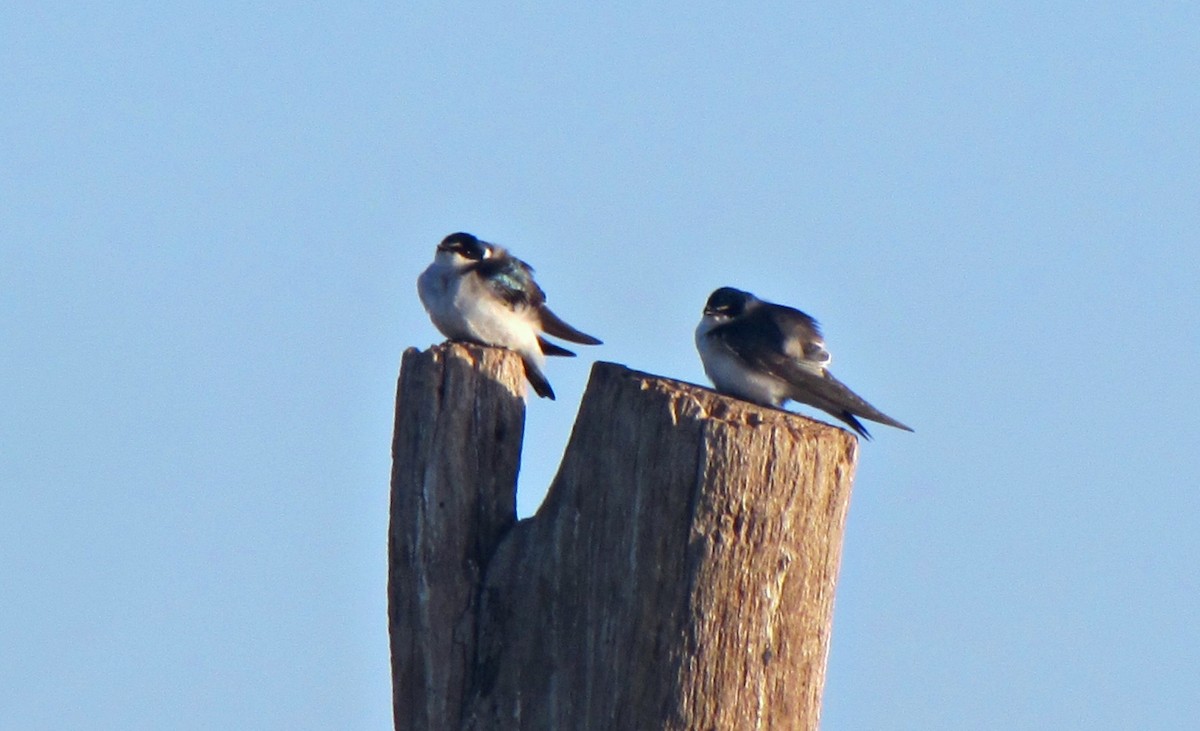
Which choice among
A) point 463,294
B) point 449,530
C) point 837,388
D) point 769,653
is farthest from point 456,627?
point 463,294

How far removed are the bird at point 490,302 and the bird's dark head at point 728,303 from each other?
1.41m

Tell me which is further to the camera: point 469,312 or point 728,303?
point 469,312

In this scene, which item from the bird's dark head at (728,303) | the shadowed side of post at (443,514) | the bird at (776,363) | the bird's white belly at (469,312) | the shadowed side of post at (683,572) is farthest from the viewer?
the bird's white belly at (469,312)

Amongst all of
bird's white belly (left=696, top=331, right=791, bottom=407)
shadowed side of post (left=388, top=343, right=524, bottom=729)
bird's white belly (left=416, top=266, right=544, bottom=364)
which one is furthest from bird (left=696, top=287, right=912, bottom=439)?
shadowed side of post (left=388, top=343, right=524, bottom=729)

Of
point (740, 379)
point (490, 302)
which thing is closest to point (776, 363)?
point (740, 379)

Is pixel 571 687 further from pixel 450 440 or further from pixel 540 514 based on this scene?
pixel 450 440

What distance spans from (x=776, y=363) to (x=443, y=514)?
2882mm

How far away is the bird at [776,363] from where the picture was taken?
8883mm

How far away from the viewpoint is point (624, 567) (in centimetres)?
602

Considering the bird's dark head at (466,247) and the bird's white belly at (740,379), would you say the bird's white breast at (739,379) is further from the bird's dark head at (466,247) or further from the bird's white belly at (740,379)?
the bird's dark head at (466,247)

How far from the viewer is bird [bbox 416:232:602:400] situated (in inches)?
408

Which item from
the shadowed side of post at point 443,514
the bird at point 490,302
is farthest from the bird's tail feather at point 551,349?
the shadowed side of post at point 443,514

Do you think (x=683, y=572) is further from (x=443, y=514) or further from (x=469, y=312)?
(x=469, y=312)

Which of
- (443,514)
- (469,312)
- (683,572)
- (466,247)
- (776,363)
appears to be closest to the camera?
(683,572)
